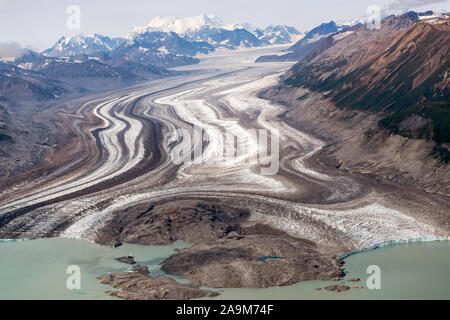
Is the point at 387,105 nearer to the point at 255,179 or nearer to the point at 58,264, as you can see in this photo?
the point at 255,179

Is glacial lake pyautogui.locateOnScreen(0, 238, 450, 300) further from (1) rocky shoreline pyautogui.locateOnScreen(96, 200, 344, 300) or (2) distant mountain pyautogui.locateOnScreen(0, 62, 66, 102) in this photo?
(2) distant mountain pyautogui.locateOnScreen(0, 62, 66, 102)

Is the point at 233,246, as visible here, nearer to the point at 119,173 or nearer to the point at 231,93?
the point at 119,173

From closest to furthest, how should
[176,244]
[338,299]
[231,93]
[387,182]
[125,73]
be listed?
[338,299]
[176,244]
[387,182]
[231,93]
[125,73]

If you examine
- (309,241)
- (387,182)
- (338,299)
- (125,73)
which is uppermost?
(125,73)

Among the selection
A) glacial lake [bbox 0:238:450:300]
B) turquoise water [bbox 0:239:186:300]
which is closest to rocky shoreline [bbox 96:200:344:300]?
→ glacial lake [bbox 0:238:450:300]

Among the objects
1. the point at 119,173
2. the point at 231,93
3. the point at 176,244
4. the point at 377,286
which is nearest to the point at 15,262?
the point at 176,244

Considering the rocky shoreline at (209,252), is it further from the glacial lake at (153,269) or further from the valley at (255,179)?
the glacial lake at (153,269)

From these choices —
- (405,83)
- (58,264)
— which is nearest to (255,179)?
(58,264)

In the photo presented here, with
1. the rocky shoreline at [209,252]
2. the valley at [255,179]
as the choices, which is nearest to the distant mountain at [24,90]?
the valley at [255,179]
